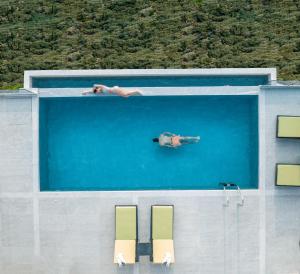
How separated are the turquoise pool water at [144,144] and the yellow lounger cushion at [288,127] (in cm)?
129

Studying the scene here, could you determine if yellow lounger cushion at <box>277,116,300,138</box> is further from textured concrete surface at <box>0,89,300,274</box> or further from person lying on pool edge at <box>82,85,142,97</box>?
person lying on pool edge at <box>82,85,142,97</box>

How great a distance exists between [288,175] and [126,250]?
529cm

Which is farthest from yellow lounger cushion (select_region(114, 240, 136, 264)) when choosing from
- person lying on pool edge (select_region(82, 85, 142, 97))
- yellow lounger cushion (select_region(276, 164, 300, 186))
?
yellow lounger cushion (select_region(276, 164, 300, 186))

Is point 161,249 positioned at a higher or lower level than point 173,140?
lower

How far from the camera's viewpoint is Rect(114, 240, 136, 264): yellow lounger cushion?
12906mm

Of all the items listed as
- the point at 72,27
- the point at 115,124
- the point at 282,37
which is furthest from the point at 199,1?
the point at 115,124

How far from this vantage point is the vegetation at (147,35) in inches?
618

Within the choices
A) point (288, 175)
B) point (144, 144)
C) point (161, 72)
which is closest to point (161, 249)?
point (144, 144)

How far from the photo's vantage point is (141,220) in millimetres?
13406

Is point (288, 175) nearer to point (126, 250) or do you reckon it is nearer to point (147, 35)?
point (126, 250)

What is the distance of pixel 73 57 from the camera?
621 inches

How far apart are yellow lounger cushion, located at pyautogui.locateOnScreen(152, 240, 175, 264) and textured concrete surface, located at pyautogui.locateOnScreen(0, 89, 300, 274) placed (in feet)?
1.61

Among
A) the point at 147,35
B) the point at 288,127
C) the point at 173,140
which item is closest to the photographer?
the point at 288,127

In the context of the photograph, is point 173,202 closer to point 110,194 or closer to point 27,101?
point 110,194
